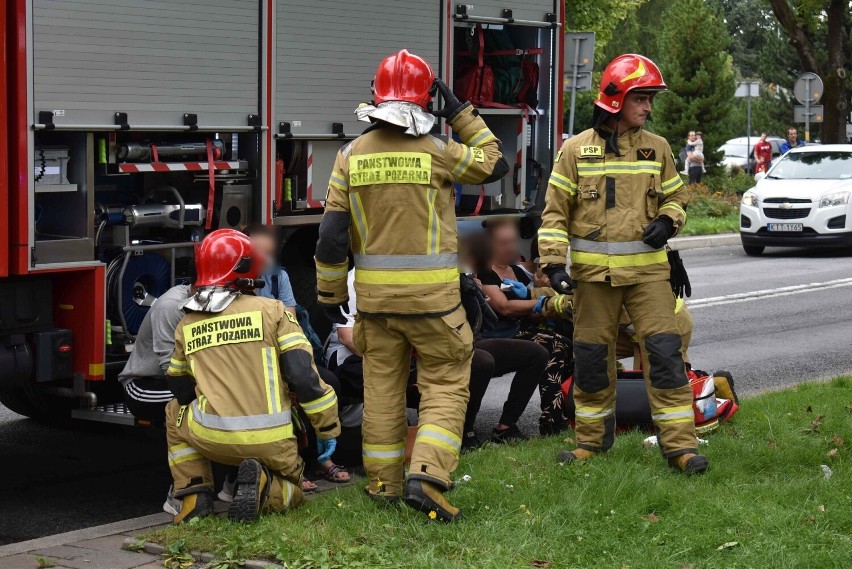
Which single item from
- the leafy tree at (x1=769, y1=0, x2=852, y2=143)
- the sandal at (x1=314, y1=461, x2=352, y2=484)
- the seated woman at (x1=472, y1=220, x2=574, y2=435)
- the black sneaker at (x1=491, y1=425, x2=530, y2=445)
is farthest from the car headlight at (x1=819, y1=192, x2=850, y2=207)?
the sandal at (x1=314, y1=461, x2=352, y2=484)

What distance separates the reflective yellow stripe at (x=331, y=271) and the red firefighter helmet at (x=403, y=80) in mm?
661

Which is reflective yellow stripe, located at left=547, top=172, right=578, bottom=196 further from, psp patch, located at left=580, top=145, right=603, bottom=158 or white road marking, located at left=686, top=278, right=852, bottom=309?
white road marking, located at left=686, top=278, right=852, bottom=309

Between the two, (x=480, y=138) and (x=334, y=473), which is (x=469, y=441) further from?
(x=480, y=138)

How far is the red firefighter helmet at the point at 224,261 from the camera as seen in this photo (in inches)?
210

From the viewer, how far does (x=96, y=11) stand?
6.03 m

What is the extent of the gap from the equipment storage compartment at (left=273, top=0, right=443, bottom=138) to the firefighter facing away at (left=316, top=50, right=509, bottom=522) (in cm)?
182

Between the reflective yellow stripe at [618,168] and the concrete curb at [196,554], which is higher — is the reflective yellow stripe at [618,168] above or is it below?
above

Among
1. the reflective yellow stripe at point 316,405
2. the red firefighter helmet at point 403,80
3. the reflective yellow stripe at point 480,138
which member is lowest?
the reflective yellow stripe at point 316,405

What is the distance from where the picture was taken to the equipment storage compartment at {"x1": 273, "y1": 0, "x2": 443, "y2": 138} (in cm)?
702

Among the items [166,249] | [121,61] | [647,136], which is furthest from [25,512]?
[647,136]

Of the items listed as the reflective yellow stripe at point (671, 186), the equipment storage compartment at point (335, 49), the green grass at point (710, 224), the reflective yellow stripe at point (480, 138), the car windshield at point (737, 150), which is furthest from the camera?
the car windshield at point (737, 150)

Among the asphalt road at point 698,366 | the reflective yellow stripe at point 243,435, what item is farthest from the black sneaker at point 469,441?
the reflective yellow stripe at point 243,435

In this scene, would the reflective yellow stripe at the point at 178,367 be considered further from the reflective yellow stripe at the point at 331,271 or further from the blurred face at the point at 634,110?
the blurred face at the point at 634,110

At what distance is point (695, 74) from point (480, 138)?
31.3 m
